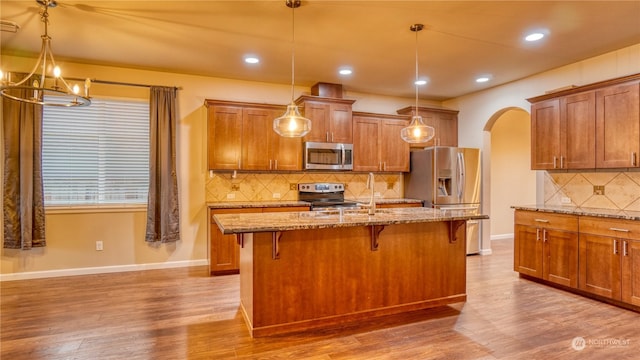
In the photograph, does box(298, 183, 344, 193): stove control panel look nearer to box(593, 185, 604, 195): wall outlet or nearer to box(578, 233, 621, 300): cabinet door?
box(578, 233, 621, 300): cabinet door

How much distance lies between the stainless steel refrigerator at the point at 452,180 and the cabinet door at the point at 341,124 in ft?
4.39

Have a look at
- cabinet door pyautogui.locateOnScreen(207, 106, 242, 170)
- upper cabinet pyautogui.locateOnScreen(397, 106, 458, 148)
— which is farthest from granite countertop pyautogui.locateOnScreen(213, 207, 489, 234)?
upper cabinet pyautogui.locateOnScreen(397, 106, 458, 148)

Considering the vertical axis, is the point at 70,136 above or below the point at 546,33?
below

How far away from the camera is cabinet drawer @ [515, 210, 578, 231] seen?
12.3 feet

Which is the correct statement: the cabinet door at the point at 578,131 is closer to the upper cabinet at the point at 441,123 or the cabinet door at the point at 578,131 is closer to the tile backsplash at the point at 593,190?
the tile backsplash at the point at 593,190

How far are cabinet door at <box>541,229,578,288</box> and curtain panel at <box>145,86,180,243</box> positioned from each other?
4685 millimetres

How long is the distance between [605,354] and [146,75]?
5693 mm

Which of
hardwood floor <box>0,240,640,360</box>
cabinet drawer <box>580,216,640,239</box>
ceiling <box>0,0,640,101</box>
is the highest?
ceiling <box>0,0,640,101</box>

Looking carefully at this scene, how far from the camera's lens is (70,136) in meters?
4.45

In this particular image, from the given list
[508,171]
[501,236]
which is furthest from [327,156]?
[501,236]

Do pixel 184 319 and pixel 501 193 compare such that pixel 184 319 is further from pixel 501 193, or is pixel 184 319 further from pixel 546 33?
pixel 501 193

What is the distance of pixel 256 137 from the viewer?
4922 millimetres

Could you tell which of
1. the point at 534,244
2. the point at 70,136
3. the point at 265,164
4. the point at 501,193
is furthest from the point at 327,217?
the point at 501,193

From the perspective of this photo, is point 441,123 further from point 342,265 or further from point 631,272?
point 342,265
